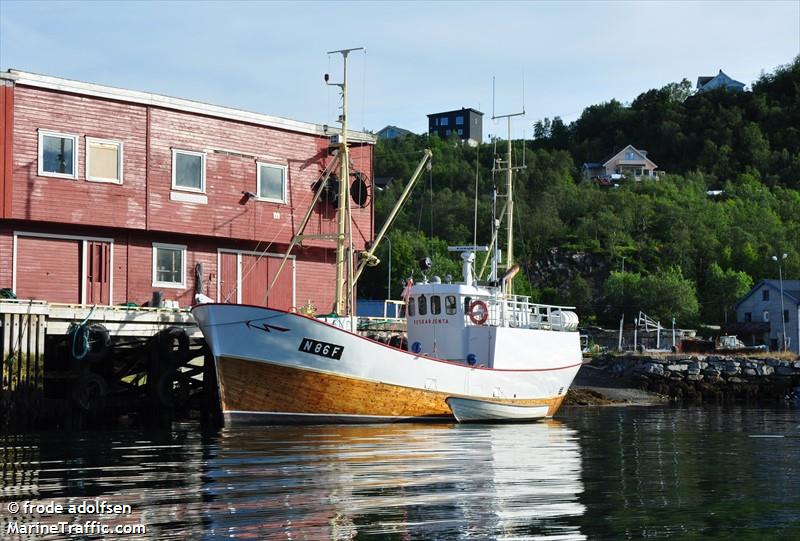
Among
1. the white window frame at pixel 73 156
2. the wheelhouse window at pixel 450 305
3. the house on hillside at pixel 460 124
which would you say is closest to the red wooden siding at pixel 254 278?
the white window frame at pixel 73 156

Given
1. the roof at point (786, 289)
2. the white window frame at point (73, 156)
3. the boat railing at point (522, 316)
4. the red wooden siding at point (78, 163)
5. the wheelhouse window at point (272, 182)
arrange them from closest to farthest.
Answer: the red wooden siding at point (78, 163), the white window frame at point (73, 156), the boat railing at point (522, 316), the wheelhouse window at point (272, 182), the roof at point (786, 289)

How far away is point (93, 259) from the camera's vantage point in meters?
28.3

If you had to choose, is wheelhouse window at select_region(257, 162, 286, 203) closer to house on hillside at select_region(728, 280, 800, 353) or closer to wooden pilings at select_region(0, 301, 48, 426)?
wooden pilings at select_region(0, 301, 48, 426)

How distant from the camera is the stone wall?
161 feet

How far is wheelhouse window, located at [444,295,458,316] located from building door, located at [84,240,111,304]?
8875 mm

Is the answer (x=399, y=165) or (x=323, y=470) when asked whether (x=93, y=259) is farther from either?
(x=399, y=165)

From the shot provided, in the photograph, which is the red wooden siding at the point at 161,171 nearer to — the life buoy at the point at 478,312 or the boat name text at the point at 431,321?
the boat name text at the point at 431,321

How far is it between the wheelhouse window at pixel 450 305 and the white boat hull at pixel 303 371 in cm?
249

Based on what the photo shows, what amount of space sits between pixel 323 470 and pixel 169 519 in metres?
4.53

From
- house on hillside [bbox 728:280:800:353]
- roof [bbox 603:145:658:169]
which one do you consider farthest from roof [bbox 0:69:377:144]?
roof [bbox 603:145:658:169]

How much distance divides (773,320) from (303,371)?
6299 cm

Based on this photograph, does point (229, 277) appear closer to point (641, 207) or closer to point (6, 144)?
point (6, 144)

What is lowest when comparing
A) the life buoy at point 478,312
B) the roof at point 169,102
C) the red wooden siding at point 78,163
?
the life buoy at point 478,312

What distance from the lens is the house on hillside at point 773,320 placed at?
260 ft
